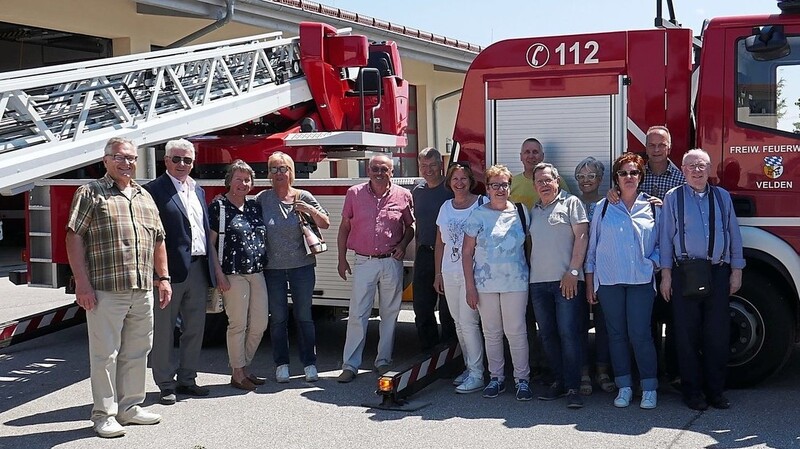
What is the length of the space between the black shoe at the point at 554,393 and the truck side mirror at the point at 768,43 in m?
2.56

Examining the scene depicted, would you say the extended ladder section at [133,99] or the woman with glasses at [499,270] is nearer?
the woman with glasses at [499,270]

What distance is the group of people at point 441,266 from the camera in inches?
209

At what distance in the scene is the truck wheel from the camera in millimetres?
5820

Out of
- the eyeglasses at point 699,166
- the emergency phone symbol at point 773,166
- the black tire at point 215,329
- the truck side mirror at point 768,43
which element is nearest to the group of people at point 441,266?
the eyeglasses at point 699,166

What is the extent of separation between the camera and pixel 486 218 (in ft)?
18.9

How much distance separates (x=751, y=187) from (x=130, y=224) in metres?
4.05

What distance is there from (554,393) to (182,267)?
8.65ft

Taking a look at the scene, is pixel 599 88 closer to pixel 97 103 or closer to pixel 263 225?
pixel 263 225

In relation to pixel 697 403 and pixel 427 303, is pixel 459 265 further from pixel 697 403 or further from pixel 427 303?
pixel 697 403

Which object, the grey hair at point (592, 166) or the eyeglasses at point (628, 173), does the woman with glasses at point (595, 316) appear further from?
the eyeglasses at point (628, 173)

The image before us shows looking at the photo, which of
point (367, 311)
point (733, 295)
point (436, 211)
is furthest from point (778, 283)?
point (367, 311)

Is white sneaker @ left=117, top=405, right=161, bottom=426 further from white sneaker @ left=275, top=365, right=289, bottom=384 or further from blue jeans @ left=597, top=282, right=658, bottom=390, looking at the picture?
blue jeans @ left=597, top=282, right=658, bottom=390

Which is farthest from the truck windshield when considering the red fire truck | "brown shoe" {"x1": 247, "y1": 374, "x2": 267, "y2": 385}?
"brown shoe" {"x1": 247, "y1": 374, "x2": 267, "y2": 385}

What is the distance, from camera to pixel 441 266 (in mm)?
6133
